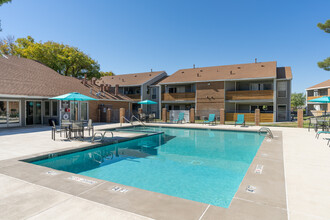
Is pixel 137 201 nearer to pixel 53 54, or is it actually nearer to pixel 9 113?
pixel 9 113

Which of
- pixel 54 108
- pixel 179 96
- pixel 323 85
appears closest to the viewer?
pixel 54 108

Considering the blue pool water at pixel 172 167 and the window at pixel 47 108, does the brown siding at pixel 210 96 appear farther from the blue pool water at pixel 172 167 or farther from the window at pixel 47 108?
the window at pixel 47 108

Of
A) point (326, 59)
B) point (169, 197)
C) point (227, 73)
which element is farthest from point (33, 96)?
point (326, 59)

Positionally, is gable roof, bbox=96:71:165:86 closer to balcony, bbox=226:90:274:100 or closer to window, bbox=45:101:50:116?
balcony, bbox=226:90:274:100

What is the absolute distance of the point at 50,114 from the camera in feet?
61.7

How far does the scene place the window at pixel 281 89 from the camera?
25172 mm

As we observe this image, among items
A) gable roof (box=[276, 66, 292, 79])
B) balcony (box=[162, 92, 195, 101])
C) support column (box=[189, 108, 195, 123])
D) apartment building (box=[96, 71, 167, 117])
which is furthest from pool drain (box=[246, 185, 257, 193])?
apartment building (box=[96, 71, 167, 117])

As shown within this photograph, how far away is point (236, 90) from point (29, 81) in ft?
77.4

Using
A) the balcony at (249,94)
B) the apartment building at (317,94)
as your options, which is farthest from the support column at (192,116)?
the apartment building at (317,94)

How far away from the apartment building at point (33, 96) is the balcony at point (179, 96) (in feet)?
27.6

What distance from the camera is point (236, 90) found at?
26.9m

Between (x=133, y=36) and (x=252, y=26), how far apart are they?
547 inches

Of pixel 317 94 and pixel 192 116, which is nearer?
pixel 192 116

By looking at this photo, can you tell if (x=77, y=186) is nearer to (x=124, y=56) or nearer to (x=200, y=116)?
(x=200, y=116)
